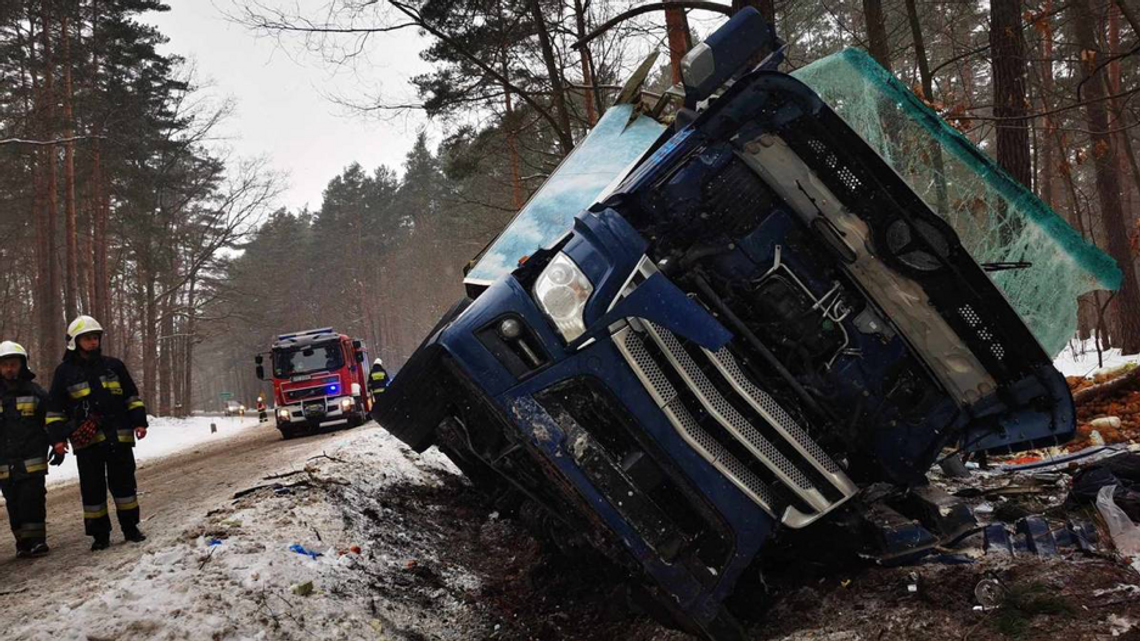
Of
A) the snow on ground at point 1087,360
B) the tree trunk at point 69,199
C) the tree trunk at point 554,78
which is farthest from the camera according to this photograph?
the tree trunk at point 69,199

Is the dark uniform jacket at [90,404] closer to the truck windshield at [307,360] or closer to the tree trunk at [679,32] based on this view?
the tree trunk at [679,32]

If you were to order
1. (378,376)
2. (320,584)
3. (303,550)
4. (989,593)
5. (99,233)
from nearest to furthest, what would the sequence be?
(989,593) < (320,584) < (303,550) < (378,376) < (99,233)

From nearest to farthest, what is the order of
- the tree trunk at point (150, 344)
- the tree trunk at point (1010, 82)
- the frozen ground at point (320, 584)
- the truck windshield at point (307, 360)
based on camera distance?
the frozen ground at point (320, 584), the tree trunk at point (1010, 82), the truck windshield at point (307, 360), the tree trunk at point (150, 344)

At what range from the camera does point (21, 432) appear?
4949 millimetres

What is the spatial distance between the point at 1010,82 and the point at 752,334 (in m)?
5.80

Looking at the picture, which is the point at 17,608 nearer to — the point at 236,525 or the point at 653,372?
the point at 236,525

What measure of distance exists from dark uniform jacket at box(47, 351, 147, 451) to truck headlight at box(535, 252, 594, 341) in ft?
11.5

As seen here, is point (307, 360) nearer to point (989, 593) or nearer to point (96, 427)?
point (96, 427)

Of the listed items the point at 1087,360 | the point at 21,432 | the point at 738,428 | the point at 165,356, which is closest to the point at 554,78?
the point at 21,432

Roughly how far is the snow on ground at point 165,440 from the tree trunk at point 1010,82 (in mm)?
13626

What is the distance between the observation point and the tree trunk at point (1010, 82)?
6.86m

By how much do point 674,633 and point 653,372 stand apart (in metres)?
1.27

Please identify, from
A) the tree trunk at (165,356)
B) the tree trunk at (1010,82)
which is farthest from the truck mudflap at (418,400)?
the tree trunk at (165,356)

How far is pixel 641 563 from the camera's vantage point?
8.60 ft
